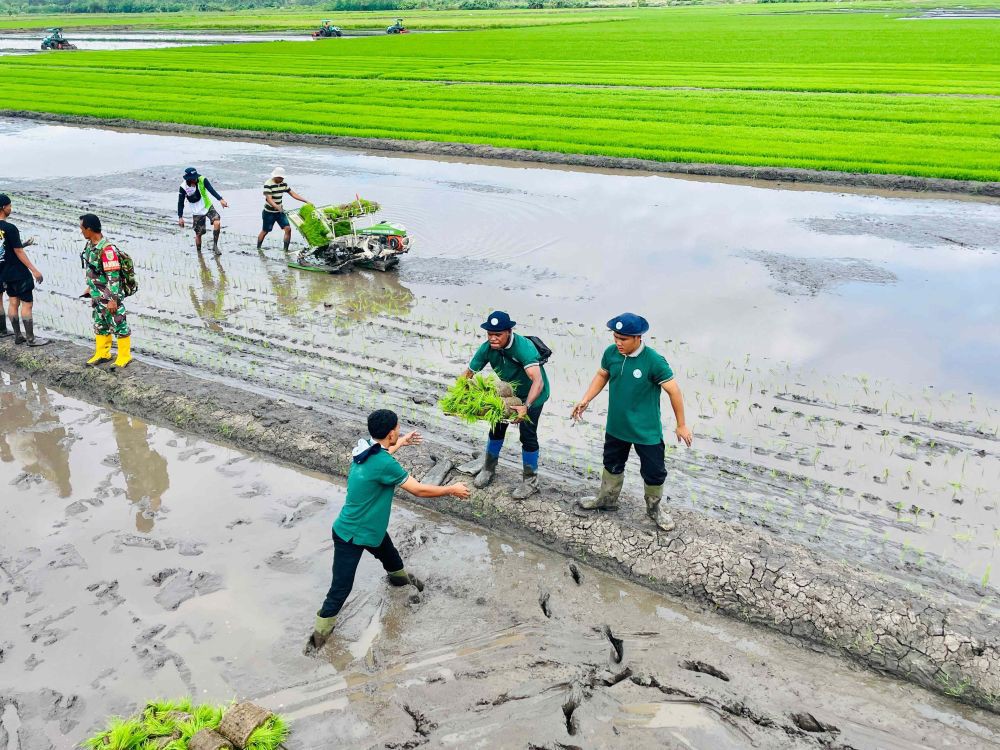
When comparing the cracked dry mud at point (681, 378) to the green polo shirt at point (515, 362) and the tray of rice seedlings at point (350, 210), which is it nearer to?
the green polo shirt at point (515, 362)

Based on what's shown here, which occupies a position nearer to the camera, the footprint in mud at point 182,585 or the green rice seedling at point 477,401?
the footprint in mud at point 182,585

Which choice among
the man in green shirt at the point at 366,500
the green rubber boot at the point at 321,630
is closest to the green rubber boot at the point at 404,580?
the man in green shirt at the point at 366,500

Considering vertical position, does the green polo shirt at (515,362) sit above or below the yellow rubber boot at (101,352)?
above

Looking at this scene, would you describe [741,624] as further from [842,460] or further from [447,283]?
[447,283]

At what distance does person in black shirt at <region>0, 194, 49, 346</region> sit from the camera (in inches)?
401

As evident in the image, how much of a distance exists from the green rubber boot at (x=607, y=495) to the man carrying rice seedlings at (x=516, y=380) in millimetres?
540

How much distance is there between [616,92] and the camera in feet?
106

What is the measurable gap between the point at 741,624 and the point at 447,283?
854 centimetres

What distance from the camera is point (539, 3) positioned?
112 metres

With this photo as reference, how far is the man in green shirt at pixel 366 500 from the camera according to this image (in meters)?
5.54

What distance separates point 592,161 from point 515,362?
1649 cm

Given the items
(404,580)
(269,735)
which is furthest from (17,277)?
(269,735)

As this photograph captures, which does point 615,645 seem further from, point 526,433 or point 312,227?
point 312,227

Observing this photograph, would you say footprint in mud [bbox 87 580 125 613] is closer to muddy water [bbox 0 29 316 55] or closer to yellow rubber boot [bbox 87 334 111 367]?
yellow rubber boot [bbox 87 334 111 367]
